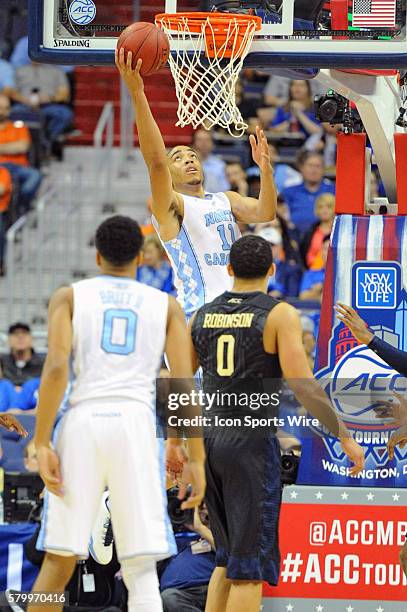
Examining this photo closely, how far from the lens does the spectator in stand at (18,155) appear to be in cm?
1490

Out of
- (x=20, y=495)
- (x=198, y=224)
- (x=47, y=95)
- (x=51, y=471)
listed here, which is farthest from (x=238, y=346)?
(x=47, y=95)

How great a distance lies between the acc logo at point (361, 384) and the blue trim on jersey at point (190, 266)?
3.07 ft

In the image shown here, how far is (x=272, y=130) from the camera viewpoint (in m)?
15.5

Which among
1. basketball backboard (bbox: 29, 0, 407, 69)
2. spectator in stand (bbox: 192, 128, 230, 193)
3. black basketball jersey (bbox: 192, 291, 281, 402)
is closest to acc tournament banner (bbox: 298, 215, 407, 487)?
basketball backboard (bbox: 29, 0, 407, 69)

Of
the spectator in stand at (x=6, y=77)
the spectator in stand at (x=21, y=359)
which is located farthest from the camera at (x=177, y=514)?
the spectator in stand at (x=6, y=77)

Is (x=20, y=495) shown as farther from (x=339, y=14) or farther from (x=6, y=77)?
(x=6, y=77)

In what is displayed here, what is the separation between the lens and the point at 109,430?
19.1ft

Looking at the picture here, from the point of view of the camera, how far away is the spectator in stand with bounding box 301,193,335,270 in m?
13.4

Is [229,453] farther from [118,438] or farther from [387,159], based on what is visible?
[387,159]

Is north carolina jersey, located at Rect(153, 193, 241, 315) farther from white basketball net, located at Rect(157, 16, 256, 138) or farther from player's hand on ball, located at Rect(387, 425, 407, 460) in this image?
player's hand on ball, located at Rect(387, 425, 407, 460)

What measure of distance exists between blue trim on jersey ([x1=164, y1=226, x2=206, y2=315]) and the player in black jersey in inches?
59.8

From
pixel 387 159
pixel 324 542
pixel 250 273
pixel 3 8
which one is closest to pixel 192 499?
pixel 250 273

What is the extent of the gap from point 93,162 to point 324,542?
→ 9.25m

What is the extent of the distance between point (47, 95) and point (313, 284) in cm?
487
